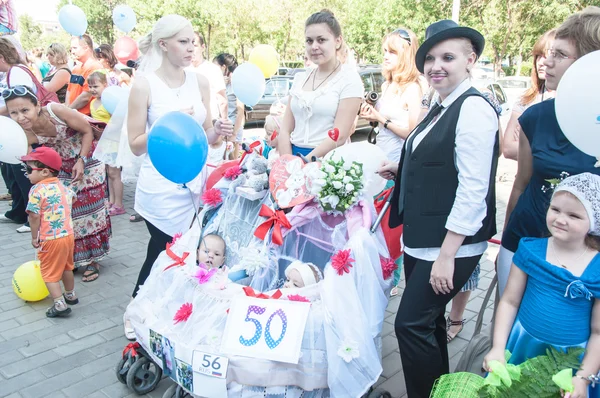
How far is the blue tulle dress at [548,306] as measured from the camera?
1.99 metres

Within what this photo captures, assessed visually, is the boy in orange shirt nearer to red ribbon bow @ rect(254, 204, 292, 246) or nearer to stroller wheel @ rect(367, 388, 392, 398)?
red ribbon bow @ rect(254, 204, 292, 246)

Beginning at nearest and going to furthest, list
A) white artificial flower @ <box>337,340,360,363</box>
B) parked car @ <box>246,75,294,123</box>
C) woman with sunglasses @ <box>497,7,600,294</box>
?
1. woman with sunglasses @ <box>497,7,600,294</box>
2. white artificial flower @ <box>337,340,360,363</box>
3. parked car @ <box>246,75,294,123</box>

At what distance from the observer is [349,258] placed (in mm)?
2500

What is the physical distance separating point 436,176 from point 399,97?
188cm

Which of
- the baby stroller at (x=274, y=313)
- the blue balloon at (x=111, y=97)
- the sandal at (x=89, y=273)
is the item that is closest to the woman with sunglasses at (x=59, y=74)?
the blue balloon at (x=111, y=97)

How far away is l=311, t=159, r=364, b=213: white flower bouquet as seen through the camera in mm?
2670

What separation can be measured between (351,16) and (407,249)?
2288cm

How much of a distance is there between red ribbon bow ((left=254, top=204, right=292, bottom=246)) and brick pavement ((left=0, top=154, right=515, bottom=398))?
123cm

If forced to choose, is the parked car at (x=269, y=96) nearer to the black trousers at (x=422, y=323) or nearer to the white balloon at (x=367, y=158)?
the white balloon at (x=367, y=158)

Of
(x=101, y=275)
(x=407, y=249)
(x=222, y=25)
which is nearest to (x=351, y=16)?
(x=222, y=25)

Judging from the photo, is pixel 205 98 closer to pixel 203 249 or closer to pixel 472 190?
pixel 203 249

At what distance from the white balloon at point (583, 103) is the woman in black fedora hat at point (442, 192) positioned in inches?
12.3

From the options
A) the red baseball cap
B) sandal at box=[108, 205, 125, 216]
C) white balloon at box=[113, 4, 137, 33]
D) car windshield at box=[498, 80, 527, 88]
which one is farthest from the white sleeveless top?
car windshield at box=[498, 80, 527, 88]

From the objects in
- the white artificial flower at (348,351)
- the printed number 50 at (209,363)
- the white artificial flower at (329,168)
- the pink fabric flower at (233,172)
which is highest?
the white artificial flower at (329,168)
